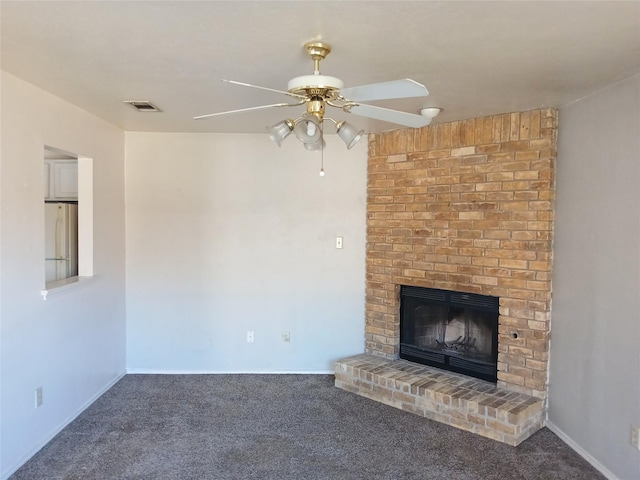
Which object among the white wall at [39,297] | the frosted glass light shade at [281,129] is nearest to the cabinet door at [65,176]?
the white wall at [39,297]

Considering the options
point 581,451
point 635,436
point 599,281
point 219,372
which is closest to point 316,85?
point 599,281

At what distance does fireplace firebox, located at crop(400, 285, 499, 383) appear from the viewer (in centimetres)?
359

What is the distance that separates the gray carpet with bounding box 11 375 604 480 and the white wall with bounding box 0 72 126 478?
7.7 inches

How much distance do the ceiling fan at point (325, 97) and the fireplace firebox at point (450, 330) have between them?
6.64 ft

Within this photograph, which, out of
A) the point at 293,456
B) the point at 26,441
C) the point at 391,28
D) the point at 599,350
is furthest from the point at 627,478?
the point at 26,441

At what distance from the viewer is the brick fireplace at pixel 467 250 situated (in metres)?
3.21

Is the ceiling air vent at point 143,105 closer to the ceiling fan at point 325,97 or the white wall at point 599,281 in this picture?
the ceiling fan at point 325,97

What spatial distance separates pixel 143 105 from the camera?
10.6ft

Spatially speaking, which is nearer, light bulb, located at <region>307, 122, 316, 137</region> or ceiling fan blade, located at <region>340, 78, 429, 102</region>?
ceiling fan blade, located at <region>340, 78, 429, 102</region>

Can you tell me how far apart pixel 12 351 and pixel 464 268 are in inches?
124

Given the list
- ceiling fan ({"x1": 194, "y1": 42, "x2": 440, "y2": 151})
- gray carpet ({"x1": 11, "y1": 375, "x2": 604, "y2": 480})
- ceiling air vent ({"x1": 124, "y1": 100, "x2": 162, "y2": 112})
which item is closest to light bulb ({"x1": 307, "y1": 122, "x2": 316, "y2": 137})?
ceiling fan ({"x1": 194, "y1": 42, "x2": 440, "y2": 151})

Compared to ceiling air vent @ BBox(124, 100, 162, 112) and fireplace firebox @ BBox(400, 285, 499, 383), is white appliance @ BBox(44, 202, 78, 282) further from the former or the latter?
fireplace firebox @ BBox(400, 285, 499, 383)

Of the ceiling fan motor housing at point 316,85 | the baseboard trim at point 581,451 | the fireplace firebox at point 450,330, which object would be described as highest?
the ceiling fan motor housing at point 316,85

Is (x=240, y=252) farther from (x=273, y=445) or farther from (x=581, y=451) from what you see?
(x=581, y=451)
